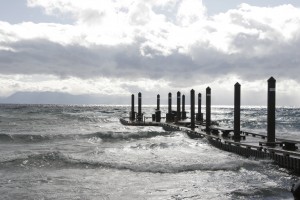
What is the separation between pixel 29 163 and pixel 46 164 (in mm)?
844

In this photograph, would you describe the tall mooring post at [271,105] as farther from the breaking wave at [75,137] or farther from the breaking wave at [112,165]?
the breaking wave at [75,137]

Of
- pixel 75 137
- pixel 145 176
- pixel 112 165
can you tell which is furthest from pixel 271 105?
pixel 75 137

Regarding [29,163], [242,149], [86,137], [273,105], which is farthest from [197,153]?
[86,137]

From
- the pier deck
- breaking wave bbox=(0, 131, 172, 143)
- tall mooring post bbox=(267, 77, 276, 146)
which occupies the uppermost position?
tall mooring post bbox=(267, 77, 276, 146)

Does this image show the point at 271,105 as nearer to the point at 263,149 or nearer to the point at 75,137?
the point at 263,149

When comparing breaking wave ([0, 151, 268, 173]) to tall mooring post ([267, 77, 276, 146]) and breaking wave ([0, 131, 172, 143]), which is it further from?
breaking wave ([0, 131, 172, 143])

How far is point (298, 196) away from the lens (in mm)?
8719

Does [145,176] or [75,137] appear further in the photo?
[75,137]

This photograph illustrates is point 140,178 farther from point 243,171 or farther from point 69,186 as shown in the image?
point 243,171

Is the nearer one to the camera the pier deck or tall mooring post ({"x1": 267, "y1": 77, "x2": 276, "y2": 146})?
the pier deck

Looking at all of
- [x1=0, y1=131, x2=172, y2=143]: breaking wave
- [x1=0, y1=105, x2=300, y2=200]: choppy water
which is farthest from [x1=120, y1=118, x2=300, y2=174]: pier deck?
[x1=0, y1=131, x2=172, y2=143]: breaking wave

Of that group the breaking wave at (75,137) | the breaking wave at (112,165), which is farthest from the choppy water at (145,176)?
the breaking wave at (75,137)

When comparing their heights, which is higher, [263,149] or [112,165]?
[263,149]

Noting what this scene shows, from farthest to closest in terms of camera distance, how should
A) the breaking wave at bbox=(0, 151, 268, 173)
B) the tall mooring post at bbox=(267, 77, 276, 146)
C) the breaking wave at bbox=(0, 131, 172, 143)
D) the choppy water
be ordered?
the breaking wave at bbox=(0, 131, 172, 143), the tall mooring post at bbox=(267, 77, 276, 146), the breaking wave at bbox=(0, 151, 268, 173), the choppy water
